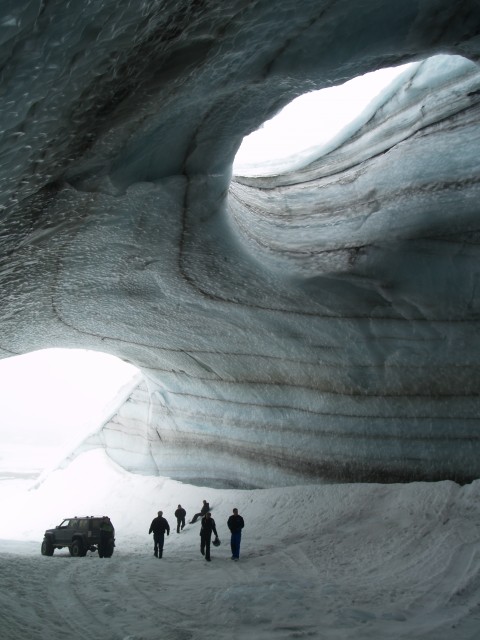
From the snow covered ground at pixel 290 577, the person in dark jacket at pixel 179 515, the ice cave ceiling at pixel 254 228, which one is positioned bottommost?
the snow covered ground at pixel 290 577

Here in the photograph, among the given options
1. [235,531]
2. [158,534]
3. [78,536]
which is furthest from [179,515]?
[235,531]

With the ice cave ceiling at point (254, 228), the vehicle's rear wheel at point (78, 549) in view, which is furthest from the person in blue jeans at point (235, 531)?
the vehicle's rear wheel at point (78, 549)

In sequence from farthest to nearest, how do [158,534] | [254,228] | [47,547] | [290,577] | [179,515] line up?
[179,515]
[47,547]
[254,228]
[158,534]
[290,577]

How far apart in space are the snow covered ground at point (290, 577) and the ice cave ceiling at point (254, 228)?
634 mm

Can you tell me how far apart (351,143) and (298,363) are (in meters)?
3.75

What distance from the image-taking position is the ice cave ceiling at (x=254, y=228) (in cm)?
438

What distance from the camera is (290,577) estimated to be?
6.56 metres

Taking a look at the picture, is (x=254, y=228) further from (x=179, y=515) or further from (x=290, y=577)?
(x=179, y=515)

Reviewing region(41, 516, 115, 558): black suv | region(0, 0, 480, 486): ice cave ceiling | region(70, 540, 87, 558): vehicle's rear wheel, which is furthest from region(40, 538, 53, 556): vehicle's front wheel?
region(0, 0, 480, 486): ice cave ceiling

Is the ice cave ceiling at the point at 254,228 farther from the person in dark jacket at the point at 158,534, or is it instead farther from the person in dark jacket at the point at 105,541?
the person in dark jacket at the point at 105,541

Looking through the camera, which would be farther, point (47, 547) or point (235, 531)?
point (47, 547)

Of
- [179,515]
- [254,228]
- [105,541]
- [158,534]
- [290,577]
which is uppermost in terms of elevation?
[254,228]

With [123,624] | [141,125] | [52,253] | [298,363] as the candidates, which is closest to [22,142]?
[141,125]

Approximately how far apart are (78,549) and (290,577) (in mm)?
4361
